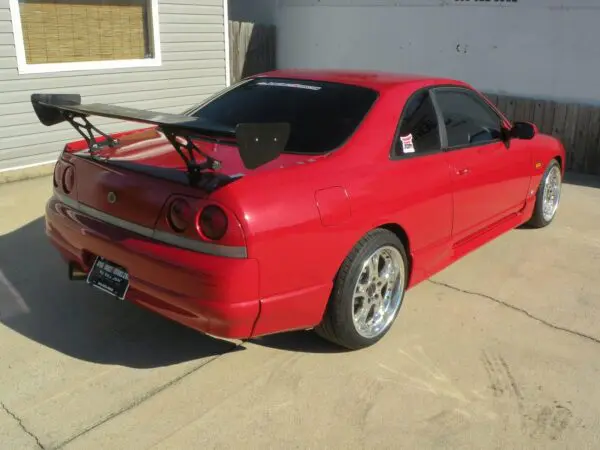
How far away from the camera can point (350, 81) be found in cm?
395

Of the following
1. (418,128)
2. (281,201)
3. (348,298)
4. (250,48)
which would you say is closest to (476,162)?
(418,128)

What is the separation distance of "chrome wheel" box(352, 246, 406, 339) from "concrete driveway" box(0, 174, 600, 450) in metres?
0.15

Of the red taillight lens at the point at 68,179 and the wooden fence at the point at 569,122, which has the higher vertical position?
the red taillight lens at the point at 68,179

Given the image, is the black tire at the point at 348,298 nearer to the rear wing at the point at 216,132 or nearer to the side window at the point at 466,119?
the rear wing at the point at 216,132

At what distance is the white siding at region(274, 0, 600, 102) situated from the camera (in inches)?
325

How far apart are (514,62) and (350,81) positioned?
5.85 metres

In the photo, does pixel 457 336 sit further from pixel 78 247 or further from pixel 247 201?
pixel 78 247

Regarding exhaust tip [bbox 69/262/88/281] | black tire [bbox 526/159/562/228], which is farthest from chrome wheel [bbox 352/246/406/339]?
black tire [bbox 526/159/562/228]

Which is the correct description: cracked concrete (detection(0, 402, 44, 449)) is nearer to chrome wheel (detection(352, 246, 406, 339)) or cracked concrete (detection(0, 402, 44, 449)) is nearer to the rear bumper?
the rear bumper

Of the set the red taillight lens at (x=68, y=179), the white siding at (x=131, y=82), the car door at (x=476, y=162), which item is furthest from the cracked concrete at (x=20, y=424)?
the white siding at (x=131, y=82)

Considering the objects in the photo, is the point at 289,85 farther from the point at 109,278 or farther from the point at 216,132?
the point at 109,278

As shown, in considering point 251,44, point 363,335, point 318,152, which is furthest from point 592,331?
point 251,44

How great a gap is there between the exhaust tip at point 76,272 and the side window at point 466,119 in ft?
8.04

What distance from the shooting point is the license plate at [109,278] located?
3172 millimetres
